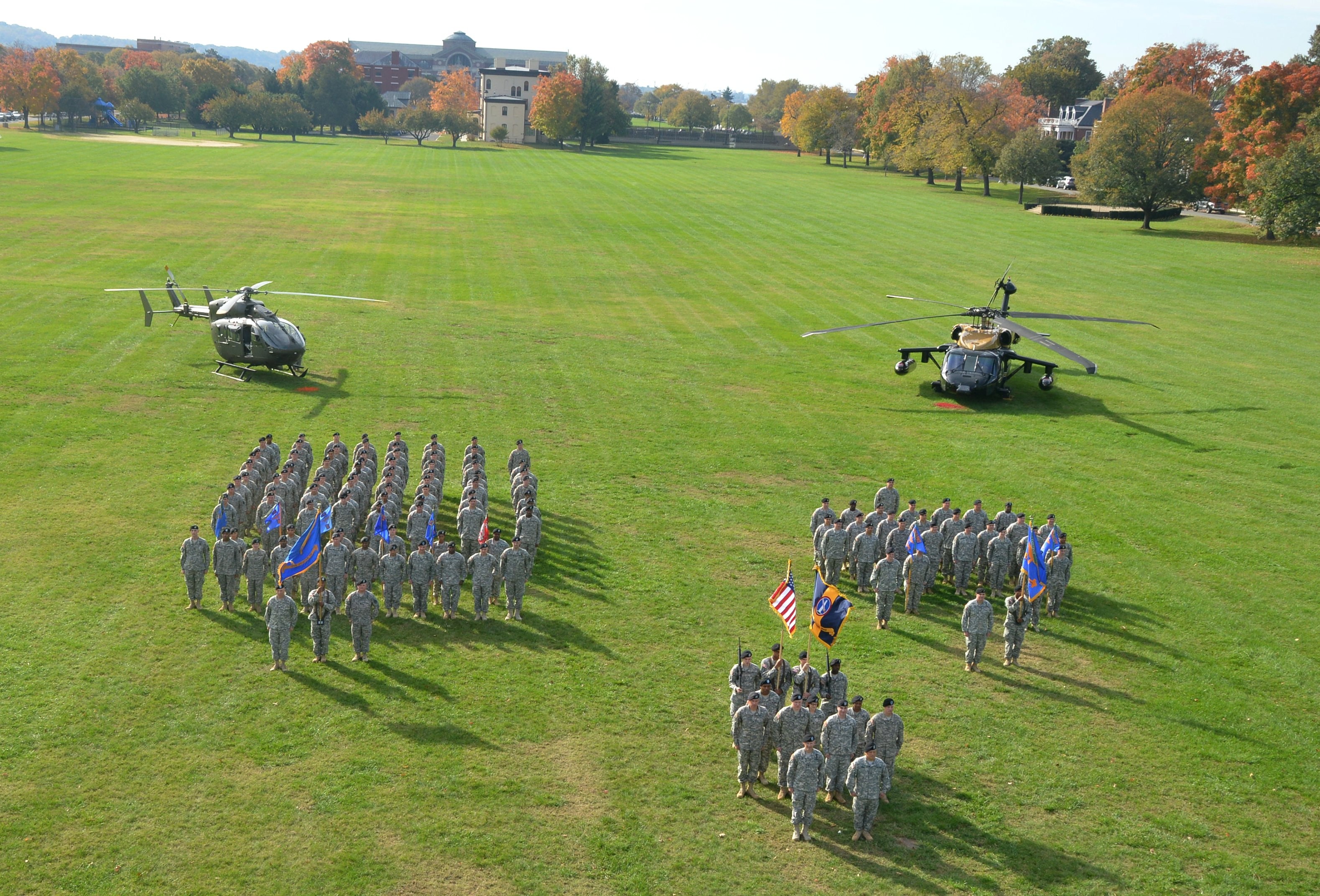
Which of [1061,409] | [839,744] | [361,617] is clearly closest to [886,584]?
[839,744]

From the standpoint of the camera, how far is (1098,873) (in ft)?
40.2

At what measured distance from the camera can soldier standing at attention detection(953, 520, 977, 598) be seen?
65.3 feet

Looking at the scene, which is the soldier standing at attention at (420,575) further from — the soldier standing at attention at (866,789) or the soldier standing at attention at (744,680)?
the soldier standing at attention at (866,789)

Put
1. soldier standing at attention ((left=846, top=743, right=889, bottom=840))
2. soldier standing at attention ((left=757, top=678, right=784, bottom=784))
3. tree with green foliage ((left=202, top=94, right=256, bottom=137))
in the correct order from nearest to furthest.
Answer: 1. soldier standing at attention ((left=846, top=743, right=889, bottom=840))
2. soldier standing at attention ((left=757, top=678, right=784, bottom=784))
3. tree with green foliage ((left=202, top=94, right=256, bottom=137))

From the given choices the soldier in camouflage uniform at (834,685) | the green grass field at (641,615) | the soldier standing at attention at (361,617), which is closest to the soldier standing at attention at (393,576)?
the green grass field at (641,615)

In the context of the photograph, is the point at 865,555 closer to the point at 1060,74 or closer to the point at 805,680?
the point at 805,680

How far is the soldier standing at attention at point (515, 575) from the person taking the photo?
18125 mm

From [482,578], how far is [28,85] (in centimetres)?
15331

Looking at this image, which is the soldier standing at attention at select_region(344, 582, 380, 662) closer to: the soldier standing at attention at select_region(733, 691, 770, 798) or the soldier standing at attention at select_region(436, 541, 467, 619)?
the soldier standing at attention at select_region(436, 541, 467, 619)

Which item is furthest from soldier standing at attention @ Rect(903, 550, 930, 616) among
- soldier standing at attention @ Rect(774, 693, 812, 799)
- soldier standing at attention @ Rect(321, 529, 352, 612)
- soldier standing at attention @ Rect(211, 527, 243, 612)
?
soldier standing at attention @ Rect(211, 527, 243, 612)

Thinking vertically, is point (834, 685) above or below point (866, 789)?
above

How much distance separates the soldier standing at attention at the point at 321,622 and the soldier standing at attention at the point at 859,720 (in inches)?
317

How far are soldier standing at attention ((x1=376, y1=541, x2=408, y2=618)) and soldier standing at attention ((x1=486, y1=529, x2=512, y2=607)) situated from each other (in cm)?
150

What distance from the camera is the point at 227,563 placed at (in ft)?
59.4
